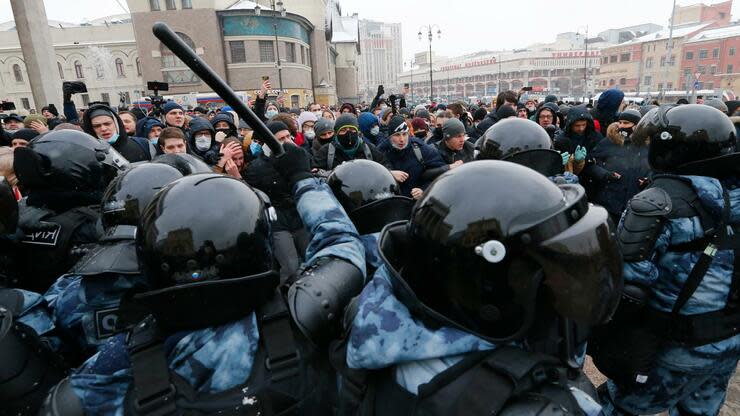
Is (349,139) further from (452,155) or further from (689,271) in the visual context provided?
(689,271)

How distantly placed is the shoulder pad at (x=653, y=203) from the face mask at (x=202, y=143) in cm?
449

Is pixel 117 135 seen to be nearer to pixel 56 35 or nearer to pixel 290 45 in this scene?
pixel 290 45

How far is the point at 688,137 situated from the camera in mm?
2266

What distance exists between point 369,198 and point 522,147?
1282 millimetres

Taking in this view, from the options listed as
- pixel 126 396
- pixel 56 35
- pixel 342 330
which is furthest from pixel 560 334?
pixel 56 35

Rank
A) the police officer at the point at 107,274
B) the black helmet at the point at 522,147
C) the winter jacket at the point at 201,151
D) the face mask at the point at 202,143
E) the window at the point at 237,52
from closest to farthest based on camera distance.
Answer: the police officer at the point at 107,274
the black helmet at the point at 522,147
the winter jacket at the point at 201,151
the face mask at the point at 202,143
the window at the point at 237,52

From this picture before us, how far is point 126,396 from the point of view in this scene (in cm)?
124

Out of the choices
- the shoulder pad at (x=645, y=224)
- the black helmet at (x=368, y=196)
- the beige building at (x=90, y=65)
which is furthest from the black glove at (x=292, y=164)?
the beige building at (x=90, y=65)

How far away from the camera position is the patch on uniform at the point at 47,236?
2162 millimetres

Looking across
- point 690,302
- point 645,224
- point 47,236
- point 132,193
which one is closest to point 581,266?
point 645,224

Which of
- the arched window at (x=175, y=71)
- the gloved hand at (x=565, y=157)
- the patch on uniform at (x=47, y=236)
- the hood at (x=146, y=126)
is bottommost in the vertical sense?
the gloved hand at (x=565, y=157)

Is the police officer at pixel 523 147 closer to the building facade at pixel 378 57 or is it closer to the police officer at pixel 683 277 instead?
the police officer at pixel 683 277

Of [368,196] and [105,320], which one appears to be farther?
[368,196]

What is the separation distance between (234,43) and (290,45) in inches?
217
